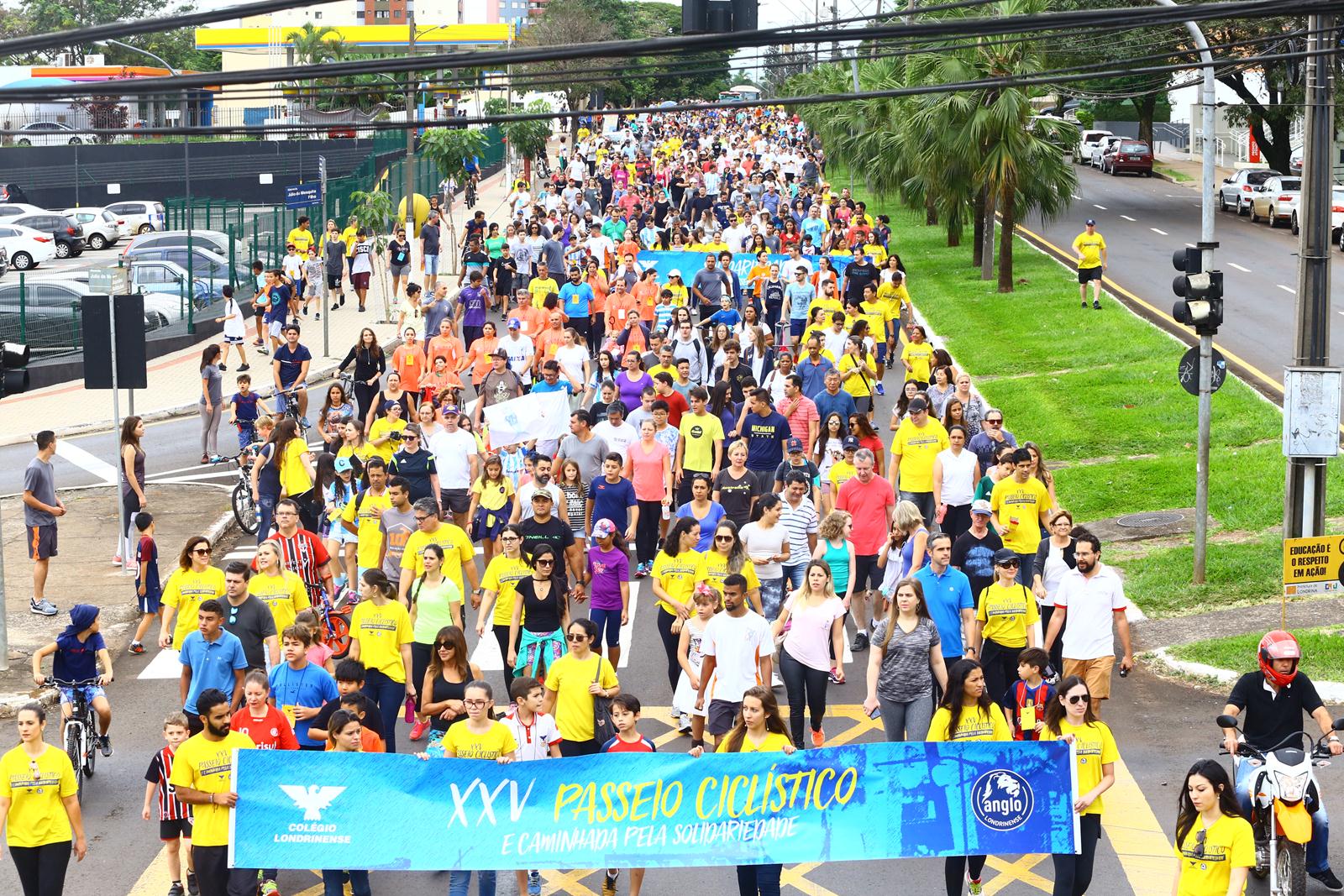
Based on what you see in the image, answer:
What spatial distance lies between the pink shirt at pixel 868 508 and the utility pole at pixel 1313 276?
14.1ft

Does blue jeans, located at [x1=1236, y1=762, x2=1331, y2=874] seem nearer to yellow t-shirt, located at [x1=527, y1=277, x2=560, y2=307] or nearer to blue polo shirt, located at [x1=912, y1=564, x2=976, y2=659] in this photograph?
blue polo shirt, located at [x1=912, y1=564, x2=976, y2=659]

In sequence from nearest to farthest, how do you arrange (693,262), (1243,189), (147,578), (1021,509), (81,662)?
(81,662) < (1021,509) < (147,578) < (693,262) < (1243,189)

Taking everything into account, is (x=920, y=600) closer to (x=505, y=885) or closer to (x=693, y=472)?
(x=505, y=885)

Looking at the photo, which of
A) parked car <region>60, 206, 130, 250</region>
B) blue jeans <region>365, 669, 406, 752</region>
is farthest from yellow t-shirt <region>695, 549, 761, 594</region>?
parked car <region>60, 206, 130, 250</region>

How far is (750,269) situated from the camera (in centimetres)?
2861

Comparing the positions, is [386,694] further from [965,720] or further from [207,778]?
[965,720]

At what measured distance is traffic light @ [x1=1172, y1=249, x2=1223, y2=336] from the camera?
16250mm

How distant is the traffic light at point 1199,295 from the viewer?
1625 centimetres

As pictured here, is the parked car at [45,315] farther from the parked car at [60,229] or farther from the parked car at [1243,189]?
the parked car at [1243,189]

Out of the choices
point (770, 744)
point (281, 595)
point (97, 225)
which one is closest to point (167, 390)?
point (281, 595)

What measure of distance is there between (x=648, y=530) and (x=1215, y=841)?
870cm

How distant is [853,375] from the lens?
19719 millimetres

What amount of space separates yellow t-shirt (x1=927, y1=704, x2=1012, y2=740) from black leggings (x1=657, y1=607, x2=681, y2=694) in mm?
3152

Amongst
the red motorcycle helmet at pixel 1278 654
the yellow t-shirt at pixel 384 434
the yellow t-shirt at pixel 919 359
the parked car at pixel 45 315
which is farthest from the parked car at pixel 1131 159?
the red motorcycle helmet at pixel 1278 654
